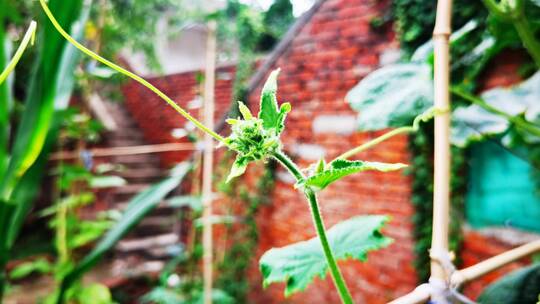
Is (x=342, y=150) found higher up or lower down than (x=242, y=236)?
higher up

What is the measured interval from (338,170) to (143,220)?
4.44 meters

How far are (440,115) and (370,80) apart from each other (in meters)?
0.31

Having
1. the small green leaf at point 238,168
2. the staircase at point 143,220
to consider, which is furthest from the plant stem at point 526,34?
the staircase at point 143,220

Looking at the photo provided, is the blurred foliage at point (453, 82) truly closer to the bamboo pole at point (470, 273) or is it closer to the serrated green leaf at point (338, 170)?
the bamboo pole at point (470, 273)

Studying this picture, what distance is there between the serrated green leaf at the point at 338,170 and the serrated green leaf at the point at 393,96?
287 millimetres

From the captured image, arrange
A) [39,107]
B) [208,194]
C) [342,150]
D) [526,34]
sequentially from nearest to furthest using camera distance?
[526,34], [39,107], [208,194], [342,150]

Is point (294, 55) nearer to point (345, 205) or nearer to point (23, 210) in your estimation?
point (345, 205)

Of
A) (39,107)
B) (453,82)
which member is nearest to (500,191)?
(453,82)

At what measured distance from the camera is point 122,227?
1139 mm

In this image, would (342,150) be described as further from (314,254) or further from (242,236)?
(314,254)

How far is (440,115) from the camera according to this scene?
388 millimetres

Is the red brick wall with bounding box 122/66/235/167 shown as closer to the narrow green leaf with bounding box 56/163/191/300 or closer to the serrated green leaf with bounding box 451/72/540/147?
the narrow green leaf with bounding box 56/163/191/300

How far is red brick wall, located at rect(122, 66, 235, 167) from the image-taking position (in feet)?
13.9

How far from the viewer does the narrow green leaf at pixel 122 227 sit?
1.06 meters
